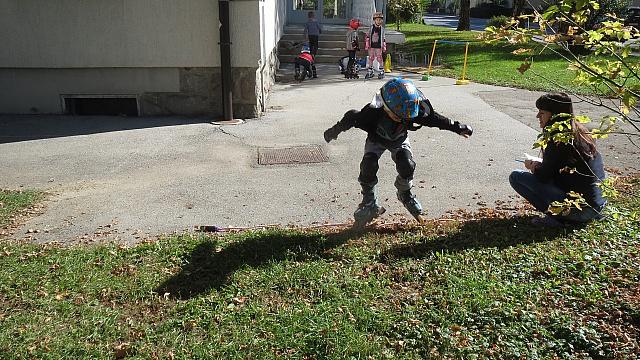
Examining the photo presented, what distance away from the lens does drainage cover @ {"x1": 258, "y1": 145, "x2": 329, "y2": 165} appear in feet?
26.5

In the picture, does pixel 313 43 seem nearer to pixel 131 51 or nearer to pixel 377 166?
pixel 131 51

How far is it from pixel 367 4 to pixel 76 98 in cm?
1393

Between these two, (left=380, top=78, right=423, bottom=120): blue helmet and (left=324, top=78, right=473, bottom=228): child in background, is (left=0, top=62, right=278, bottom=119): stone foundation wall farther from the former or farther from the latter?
(left=380, top=78, right=423, bottom=120): blue helmet

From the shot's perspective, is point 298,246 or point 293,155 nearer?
point 298,246

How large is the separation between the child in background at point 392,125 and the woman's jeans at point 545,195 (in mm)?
778

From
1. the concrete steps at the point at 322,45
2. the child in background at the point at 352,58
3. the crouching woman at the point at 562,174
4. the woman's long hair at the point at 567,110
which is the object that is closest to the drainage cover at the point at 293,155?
the crouching woman at the point at 562,174

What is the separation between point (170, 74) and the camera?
35.3 ft

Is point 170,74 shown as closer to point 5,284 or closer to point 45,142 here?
point 45,142

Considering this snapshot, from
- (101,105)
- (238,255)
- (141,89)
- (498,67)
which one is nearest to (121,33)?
(141,89)

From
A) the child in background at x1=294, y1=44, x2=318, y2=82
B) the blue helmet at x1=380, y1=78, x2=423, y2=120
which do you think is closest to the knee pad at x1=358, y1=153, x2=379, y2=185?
the blue helmet at x1=380, y1=78, x2=423, y2=120

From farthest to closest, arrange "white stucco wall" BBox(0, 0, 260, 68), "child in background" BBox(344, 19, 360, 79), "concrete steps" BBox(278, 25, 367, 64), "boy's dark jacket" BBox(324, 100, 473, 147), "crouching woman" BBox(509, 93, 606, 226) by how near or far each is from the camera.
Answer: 1. "concrete steps" BBox(278, 25, 367, 64)
2. "child in background" BBox(344, 19, 360, 79)
3. "white stucco wall" BBox(0, 0, 260, 68)
4. "boy's dark jacket" BBox(324, 100, 473, 147)
5. "crouching woman" BBox(509, 93, 606, 226)

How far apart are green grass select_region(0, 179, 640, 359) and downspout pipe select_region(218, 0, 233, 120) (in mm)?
5353

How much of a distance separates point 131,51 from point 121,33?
358mm

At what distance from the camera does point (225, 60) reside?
10.2 metres
